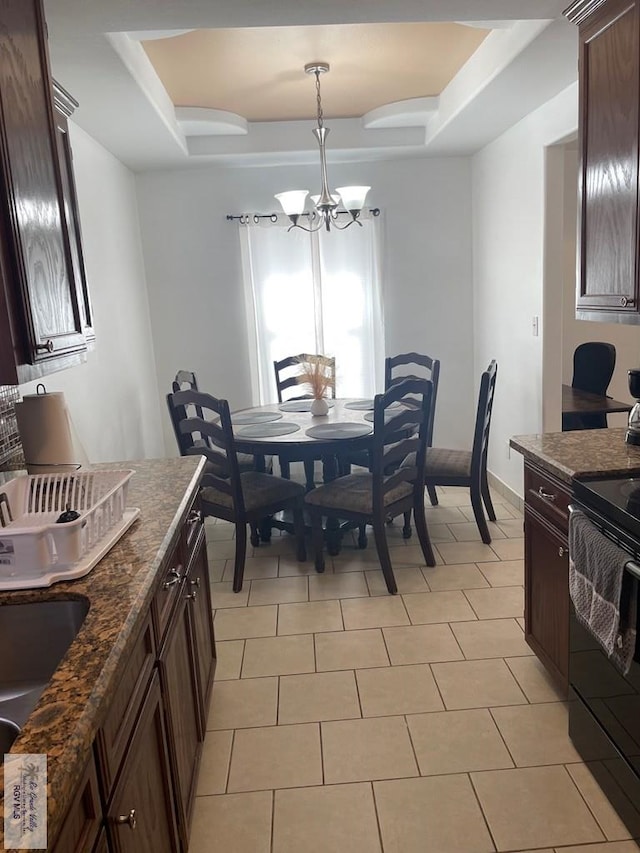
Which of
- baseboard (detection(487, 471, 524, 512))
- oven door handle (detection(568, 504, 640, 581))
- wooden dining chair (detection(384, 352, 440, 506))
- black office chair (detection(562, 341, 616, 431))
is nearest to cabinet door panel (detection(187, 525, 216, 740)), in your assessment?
oven door handle (detection(568, 504, 640, 581))

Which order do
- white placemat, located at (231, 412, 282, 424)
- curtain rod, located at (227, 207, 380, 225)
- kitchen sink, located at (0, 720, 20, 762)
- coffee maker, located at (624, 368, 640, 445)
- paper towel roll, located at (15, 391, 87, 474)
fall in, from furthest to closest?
curtain rod, located at (227, 207, 380, 225)
white placemat, located at (231, 412, 282, 424)
coffee maker, located at (624, 368, 640, 445)
paper towel roll, located at (15, 391, 87, 474)
kitchen sink, located at (0, 720, 20, 762)

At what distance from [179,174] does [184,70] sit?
147 cm

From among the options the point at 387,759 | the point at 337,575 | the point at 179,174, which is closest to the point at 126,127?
the point at 179,174

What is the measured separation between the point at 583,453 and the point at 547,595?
0.51 metres

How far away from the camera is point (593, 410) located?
143 inches

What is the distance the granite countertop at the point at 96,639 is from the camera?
867mm

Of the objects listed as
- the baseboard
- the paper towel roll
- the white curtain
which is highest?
the white curtain

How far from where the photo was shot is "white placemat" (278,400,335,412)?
423 centimetres

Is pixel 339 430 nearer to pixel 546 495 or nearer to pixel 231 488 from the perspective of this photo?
pixel 231 488

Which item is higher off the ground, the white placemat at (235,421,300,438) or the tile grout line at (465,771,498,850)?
the white placemat at (235,421,300,438)

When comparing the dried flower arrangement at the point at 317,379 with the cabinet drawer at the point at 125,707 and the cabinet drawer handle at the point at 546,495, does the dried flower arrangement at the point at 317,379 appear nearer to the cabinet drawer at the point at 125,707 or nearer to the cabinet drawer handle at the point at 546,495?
the cabinet drawer handle at the point at 546,495

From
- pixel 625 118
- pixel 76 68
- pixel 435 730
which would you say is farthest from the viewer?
pixel 76 68

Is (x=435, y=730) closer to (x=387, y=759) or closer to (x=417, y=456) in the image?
(x=387, y=759)

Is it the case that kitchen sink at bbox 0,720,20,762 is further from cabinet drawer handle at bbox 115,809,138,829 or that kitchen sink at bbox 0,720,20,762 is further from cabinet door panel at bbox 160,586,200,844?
cabinet door panel at bbox 160,586,200,844
